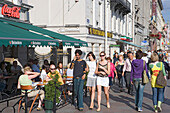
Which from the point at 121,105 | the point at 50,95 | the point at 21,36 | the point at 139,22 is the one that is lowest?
the point at 121,105

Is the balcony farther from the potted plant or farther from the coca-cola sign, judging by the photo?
the potted plant

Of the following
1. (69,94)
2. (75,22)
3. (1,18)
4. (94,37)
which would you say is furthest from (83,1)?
(69,94)

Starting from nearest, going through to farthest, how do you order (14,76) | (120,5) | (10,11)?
(14,76) < (10,11) < (120,5)

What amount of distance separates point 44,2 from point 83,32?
4452mm

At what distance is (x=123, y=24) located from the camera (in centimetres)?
3697

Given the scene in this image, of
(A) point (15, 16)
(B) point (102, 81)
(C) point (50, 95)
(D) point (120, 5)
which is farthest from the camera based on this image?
(D) point (120, 5)

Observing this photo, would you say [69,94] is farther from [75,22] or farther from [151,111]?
[75,22]

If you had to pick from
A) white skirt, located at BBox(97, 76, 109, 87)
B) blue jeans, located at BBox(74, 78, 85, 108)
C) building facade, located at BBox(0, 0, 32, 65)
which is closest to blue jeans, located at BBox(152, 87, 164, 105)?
white skirt, located at BBox(97, 76, 109, 87)

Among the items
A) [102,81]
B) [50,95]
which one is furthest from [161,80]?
[50,95]

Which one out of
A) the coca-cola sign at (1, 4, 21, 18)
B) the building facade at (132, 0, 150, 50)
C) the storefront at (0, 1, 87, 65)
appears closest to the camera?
the storefront at (0, 1, 87, 65)

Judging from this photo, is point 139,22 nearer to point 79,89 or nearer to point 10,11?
point 10,11

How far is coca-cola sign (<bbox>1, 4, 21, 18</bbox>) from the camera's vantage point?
12930mm

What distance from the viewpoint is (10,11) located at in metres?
13.4

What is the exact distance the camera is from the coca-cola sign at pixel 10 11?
12930mm
